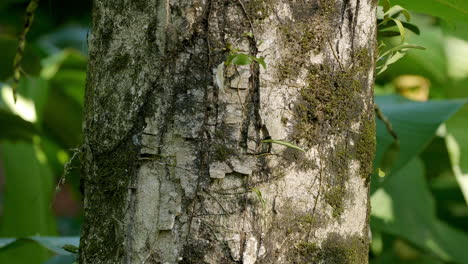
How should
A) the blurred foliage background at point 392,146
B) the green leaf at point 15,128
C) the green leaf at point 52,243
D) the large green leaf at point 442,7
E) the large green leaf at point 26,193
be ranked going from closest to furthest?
the large green leaf at point 442,7
the green leaf at point 52,243
the blurred foliage background at point 392,146
the green leaf at point 15,128
the large green leaf at point 26,193

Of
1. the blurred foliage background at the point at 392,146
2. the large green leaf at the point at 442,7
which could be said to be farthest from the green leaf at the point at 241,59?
the blurred foliage background at the point at 392,146

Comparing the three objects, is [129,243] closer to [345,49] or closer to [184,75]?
[184,75]

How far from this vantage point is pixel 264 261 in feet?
2.77

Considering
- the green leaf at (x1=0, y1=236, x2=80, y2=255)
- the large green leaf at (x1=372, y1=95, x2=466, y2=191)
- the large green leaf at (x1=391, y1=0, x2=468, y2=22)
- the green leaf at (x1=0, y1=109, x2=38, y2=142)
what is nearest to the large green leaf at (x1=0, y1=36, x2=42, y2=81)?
the green leaf at (x1=0, y1=109, x2=38, y2=142)

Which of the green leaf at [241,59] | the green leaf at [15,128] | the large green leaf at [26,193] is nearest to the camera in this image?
the green leaf at [241,59]

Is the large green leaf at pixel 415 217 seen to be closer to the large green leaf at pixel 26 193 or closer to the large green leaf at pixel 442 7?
the large green leaf at pixel 442 7

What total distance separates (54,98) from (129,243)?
7.05 ft

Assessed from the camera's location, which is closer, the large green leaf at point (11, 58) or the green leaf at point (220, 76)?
the green leaf at point (220, 76)

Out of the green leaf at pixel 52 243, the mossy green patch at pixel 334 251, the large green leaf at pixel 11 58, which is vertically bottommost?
the green leaf at pixel 52 243

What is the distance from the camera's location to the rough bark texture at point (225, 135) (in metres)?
0.84

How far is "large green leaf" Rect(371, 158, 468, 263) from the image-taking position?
240cm

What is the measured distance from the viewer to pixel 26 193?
2668 millimetres

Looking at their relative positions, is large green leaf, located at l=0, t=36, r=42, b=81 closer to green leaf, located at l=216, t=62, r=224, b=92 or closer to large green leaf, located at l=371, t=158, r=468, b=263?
large green leaf, located at l=371, t=158, r=468, b=263

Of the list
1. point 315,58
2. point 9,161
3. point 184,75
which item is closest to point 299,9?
point 315,58
